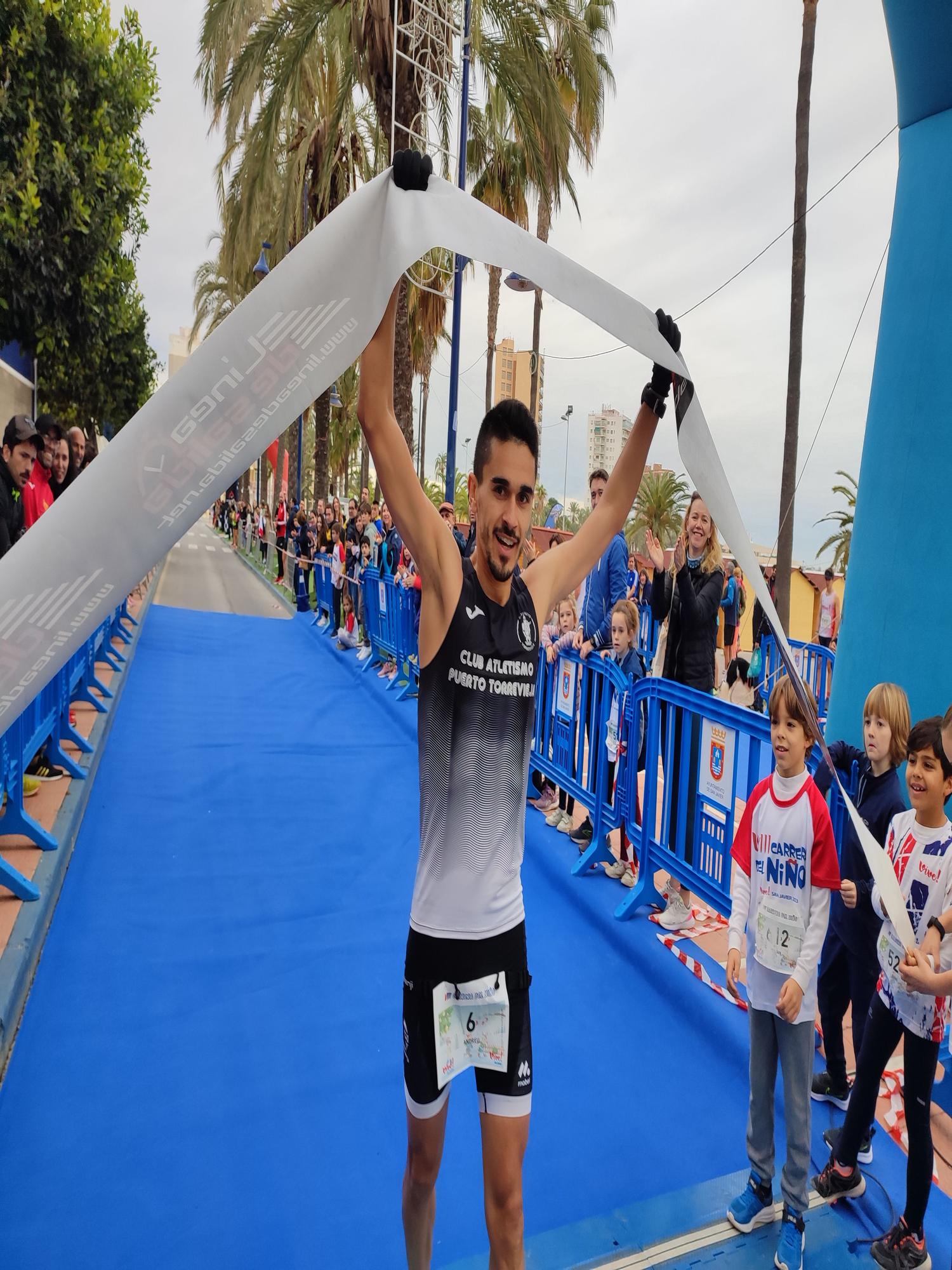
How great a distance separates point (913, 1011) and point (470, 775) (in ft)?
5.40

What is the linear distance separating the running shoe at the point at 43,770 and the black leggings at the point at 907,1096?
575 cm

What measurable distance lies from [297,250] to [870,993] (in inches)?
123

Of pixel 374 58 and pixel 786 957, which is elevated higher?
pixel 374 58

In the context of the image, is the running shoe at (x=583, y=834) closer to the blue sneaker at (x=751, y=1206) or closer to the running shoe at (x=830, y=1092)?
the running shoe at (x=830, y=1092)

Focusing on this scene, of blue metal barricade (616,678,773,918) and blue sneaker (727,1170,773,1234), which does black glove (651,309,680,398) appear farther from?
blue sneaker (727,1170,773,1234)

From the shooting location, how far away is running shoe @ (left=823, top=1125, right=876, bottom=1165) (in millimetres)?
2797

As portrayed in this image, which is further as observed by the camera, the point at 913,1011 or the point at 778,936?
the point at 778,936

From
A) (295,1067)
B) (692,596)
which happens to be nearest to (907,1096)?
(295,1067)

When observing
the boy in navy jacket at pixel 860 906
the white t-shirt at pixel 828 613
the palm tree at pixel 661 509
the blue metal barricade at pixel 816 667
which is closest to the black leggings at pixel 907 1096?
the boy in navy jacket at pixel 860 906

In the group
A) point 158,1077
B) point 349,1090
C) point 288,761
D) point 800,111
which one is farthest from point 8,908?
point 800,111

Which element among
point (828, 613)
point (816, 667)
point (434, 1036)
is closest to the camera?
point (434, 1036)

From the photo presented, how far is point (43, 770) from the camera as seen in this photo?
6332mm

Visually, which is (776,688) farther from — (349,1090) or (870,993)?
(349,1090)

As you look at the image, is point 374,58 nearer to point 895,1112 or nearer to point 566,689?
point 566,689
